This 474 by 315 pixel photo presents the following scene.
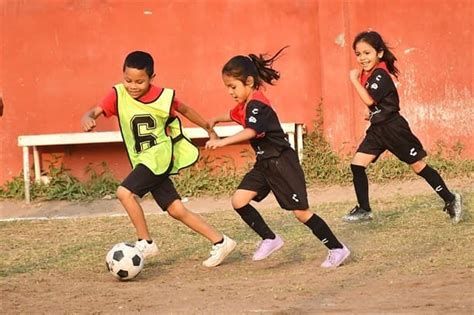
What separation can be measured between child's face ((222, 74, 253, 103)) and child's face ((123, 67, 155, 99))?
564 mm

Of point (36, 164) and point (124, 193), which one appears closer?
point (124, 193)

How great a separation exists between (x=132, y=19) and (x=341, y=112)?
8.73ft

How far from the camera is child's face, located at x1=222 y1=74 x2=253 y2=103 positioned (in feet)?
21.6

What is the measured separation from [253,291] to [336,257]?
935 millimetres

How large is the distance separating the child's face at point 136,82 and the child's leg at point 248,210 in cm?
96

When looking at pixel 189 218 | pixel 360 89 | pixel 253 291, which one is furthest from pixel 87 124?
pixel 360 89

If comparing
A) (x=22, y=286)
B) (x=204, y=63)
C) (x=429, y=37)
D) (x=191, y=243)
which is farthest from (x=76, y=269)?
(x=429, y=37)

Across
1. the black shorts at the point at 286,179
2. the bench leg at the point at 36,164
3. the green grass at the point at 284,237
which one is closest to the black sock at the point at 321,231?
the black shorts at the point at 286,179

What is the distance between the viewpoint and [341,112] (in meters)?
11.4

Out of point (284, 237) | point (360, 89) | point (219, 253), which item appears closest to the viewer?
point (219, 253)

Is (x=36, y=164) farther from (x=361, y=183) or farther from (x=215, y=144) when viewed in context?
(x=215, y=144)

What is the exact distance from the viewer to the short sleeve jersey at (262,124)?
639 centimetres

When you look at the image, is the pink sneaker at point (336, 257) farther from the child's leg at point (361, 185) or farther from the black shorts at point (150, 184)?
the child's leg at point (361, 185)

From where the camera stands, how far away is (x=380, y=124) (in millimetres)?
8109
